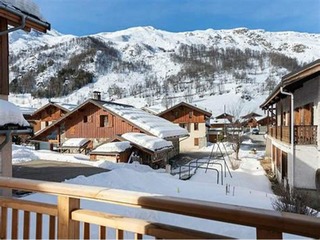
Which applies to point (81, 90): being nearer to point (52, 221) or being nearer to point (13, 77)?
point (13, 77)

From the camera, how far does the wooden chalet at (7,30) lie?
238 inches

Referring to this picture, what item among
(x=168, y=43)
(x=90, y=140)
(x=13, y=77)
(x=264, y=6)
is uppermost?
(x=168, y=43)

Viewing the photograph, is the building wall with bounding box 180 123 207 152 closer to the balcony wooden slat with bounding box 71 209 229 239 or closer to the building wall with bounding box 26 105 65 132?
the building wall with bounding box 26 105 65 132

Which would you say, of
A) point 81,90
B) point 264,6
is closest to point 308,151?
point 264,6

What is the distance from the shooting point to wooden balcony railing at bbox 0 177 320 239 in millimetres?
1494

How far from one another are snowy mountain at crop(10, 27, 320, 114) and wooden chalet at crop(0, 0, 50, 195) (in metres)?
68.2

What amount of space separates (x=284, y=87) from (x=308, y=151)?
2.37 m

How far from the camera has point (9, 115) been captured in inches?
233

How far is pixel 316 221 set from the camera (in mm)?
1431

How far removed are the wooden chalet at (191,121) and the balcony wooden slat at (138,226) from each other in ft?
99.3

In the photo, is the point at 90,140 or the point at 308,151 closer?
the point at 308,151

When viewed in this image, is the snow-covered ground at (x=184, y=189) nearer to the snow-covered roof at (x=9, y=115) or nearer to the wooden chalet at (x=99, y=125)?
the snow-covered roof at (x=9, y=115)

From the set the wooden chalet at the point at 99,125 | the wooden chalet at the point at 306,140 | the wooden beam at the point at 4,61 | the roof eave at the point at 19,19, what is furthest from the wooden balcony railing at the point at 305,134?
the wooden chalet at the point at 99,125

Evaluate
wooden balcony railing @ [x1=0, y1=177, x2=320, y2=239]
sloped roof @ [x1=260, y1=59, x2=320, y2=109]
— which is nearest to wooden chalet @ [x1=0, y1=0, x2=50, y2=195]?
wooden balcony railing @ [x1=0, y1=177, x2=320, y2=239]
